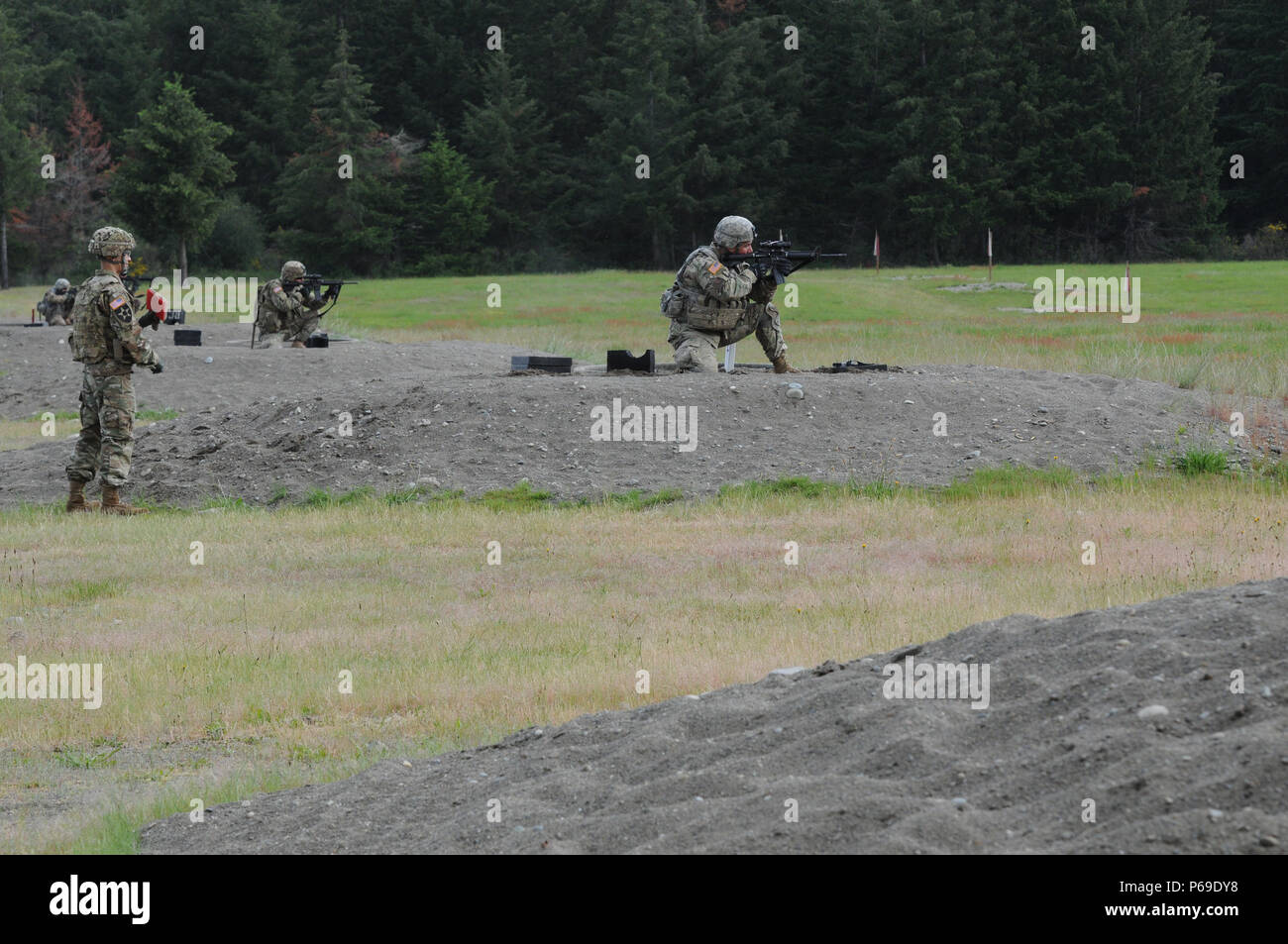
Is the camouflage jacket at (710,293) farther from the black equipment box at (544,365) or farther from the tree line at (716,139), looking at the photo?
the tree line at (716,139)

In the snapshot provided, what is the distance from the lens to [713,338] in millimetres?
19062

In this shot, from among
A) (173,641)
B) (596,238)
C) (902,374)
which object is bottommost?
(173,641)

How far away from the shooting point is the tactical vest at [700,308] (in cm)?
1852

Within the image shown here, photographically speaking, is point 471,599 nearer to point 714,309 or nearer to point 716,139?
point 714,309

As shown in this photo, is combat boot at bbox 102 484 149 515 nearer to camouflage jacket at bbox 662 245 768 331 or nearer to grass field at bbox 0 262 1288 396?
camouflage jacket at bbox 662 245 768 331

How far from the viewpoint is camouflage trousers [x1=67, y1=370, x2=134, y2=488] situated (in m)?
15.1

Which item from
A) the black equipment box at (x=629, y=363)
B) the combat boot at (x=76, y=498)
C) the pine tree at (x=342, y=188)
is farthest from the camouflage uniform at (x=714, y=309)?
the pine tree at (x=342, y=188)

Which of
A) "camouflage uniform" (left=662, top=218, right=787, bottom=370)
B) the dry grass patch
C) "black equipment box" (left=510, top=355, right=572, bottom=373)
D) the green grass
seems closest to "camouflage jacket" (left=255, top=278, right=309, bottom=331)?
"black equipment box" (left=510, top=355, right=572, bottom=373)

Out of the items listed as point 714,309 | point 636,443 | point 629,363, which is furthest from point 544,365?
point 636,443

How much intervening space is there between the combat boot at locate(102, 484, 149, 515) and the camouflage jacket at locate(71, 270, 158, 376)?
1153 millimetres
